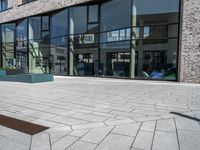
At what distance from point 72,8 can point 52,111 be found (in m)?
14.3

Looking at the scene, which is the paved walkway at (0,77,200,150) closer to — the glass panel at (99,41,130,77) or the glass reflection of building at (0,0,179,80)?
the glass reflection of building at (0,0,179,80)

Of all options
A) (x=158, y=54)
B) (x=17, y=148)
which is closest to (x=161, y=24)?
(x=158, y=54)

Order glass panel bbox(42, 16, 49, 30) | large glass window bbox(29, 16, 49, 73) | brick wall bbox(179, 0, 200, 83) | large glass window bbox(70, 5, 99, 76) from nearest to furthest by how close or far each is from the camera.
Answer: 1. brick wall bbox(179, 0, 200, 83)
2. large glass window bbox(70, 5, 99, 76)
3. glass panel bbox(42, 16, 49, 30)
4. large glass window bbox(29, 16, 49, 73)

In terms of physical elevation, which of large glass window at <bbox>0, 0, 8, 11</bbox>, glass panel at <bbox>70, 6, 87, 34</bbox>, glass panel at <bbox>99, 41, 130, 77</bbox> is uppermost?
large glass window at <bbox>0, 0, 8, 11</bbox>

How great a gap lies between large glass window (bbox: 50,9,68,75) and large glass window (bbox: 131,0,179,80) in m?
7.19

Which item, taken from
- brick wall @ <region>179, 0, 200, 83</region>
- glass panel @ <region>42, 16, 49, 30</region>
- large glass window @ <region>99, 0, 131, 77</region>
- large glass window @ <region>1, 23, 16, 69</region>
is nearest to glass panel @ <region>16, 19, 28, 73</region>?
large glass window @ <region>1, 23, 16, 69</region>

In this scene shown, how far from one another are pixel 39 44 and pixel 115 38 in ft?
31.3

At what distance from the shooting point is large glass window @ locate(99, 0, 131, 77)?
15070 mm

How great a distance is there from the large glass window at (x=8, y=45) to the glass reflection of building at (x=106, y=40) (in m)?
2.08

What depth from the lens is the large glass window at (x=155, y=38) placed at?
1311 centimetres

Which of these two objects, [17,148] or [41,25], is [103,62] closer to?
[41,25]

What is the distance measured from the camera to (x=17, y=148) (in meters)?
3.18

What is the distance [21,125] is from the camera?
4.25 m

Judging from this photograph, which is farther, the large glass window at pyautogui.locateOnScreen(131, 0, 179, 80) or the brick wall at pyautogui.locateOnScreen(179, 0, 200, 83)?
the large glass window at pyautogui.locateOnScreen(131, 0, 179, 80)
